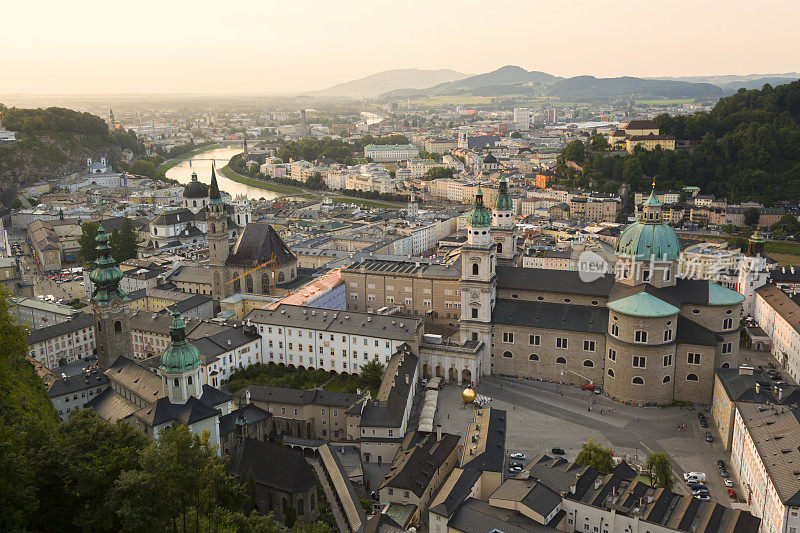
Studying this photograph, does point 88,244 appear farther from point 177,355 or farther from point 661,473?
point 661,473

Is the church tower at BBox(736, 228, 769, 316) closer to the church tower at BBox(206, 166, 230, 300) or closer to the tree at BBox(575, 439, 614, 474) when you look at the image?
the tree at BBox(575, 439, 614, 474)

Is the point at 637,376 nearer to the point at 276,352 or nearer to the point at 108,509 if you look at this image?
the point at 276,352

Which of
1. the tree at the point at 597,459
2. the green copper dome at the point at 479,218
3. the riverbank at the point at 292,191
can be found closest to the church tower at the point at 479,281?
the green copper dome at the point at 479,218

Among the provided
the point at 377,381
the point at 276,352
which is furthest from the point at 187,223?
the point at 377,381

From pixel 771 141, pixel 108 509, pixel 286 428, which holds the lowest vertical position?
pixel 286 428

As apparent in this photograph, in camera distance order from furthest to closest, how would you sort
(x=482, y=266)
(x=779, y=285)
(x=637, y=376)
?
(x=779, y=285)
(x=482, y=266)
(x=637, y=376)
